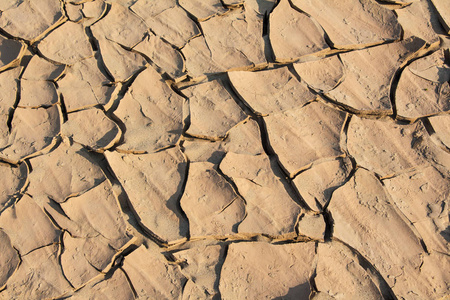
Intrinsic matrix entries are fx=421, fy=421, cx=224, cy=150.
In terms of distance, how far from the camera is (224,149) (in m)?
1.98

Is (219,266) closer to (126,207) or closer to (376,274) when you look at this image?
(126,207)

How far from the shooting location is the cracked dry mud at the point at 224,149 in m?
1.72

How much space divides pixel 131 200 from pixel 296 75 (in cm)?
103

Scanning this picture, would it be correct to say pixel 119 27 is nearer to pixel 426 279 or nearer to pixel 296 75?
pixel 296 75

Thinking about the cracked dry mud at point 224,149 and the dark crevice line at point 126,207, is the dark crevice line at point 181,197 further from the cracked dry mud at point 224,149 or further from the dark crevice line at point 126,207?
the dark crevice line at point 126,207

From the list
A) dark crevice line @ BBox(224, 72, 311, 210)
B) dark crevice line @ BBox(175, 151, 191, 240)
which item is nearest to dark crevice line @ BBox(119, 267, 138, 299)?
dark crevice line @ BBox(175, 151, 191, 240)

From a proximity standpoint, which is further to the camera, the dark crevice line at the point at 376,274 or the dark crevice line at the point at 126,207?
the dark crevice line at the point at 126,207

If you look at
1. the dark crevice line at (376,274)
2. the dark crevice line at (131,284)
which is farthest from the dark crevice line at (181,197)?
the dark crevice line at (376,274)

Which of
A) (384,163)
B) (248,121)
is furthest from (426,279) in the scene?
(248,121)

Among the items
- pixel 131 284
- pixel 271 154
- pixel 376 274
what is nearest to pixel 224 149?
pixel 271 154

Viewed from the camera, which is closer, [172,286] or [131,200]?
[172,286]

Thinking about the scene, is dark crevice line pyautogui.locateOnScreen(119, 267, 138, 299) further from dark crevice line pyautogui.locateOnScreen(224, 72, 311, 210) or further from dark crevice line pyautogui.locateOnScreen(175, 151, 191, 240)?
dark crevice line pyautogui.locateOnScreen(224, 72, 311, 210)

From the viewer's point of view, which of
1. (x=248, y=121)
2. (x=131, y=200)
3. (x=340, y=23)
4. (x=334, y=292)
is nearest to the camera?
(x=334, y=292)

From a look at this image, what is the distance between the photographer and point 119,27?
7.69ft
